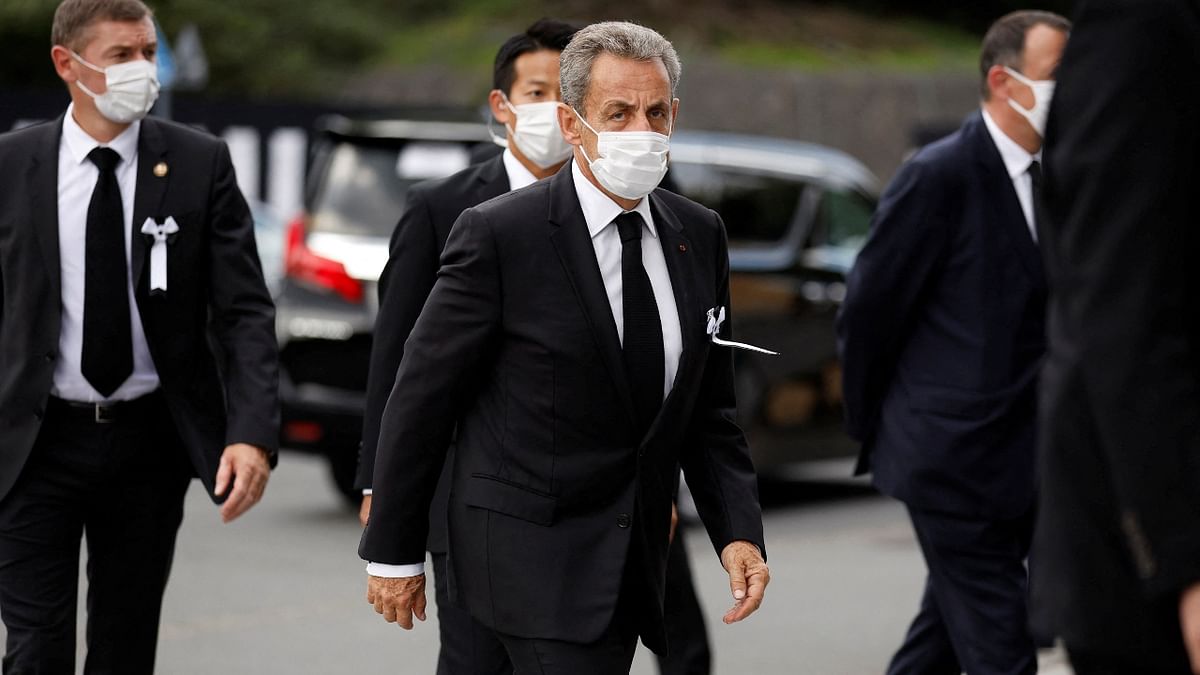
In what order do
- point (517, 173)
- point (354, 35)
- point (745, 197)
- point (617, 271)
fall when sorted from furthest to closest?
point (354, 35)
point (745, 197)
point (517, 173)
point (617, 271)

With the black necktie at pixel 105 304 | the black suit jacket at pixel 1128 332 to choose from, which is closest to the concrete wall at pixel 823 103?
the black necktie at pixel 105 304

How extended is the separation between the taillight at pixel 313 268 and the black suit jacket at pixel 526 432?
20.1 feet

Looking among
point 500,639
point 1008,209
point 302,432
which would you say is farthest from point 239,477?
point 302,432

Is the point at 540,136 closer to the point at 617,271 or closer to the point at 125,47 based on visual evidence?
the point at 125,47

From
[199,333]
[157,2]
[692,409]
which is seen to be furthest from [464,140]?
[157,2]

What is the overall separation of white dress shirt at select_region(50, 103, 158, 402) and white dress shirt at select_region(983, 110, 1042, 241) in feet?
7.37

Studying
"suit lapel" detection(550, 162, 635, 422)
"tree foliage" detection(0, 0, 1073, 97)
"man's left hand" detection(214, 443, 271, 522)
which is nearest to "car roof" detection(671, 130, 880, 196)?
"man's left hand" detection(214, 443, 271, 522)

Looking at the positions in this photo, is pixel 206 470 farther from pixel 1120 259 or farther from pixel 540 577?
pixel 1120 259

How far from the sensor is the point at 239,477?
4.89 meters

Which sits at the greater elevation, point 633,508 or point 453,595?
point 633,508

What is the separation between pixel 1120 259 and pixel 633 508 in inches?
64.4

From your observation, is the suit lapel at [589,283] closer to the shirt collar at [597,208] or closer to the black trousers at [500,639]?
the shirt collar at [597,208]

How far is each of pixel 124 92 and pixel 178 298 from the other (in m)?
0.56

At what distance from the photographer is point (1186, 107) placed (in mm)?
2326
